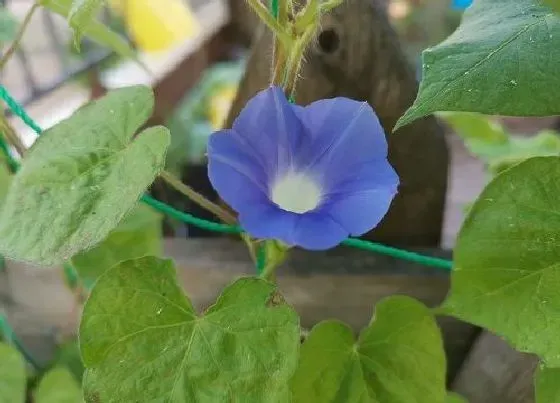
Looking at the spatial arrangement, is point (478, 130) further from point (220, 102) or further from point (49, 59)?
point (49, 59)

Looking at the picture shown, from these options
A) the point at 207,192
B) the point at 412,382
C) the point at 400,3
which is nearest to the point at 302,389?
the point at 412,382

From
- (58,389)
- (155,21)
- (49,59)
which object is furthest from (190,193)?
(49,59)

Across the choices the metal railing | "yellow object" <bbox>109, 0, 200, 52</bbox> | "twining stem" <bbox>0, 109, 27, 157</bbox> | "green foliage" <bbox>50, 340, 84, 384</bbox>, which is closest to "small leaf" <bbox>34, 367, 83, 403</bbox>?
"green foliage" <bbox>50, 340, 84, 384</bbox>

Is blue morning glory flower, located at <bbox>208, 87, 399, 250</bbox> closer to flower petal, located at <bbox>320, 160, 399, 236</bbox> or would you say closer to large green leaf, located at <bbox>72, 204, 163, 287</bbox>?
flower petal, located at <bbox>320, 160, 399, 236</bbox>

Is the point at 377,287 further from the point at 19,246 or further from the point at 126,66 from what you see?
the point at 126,66

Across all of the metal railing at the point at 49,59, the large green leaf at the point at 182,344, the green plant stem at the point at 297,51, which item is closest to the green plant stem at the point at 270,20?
the green plant stem at the point at 297,51
